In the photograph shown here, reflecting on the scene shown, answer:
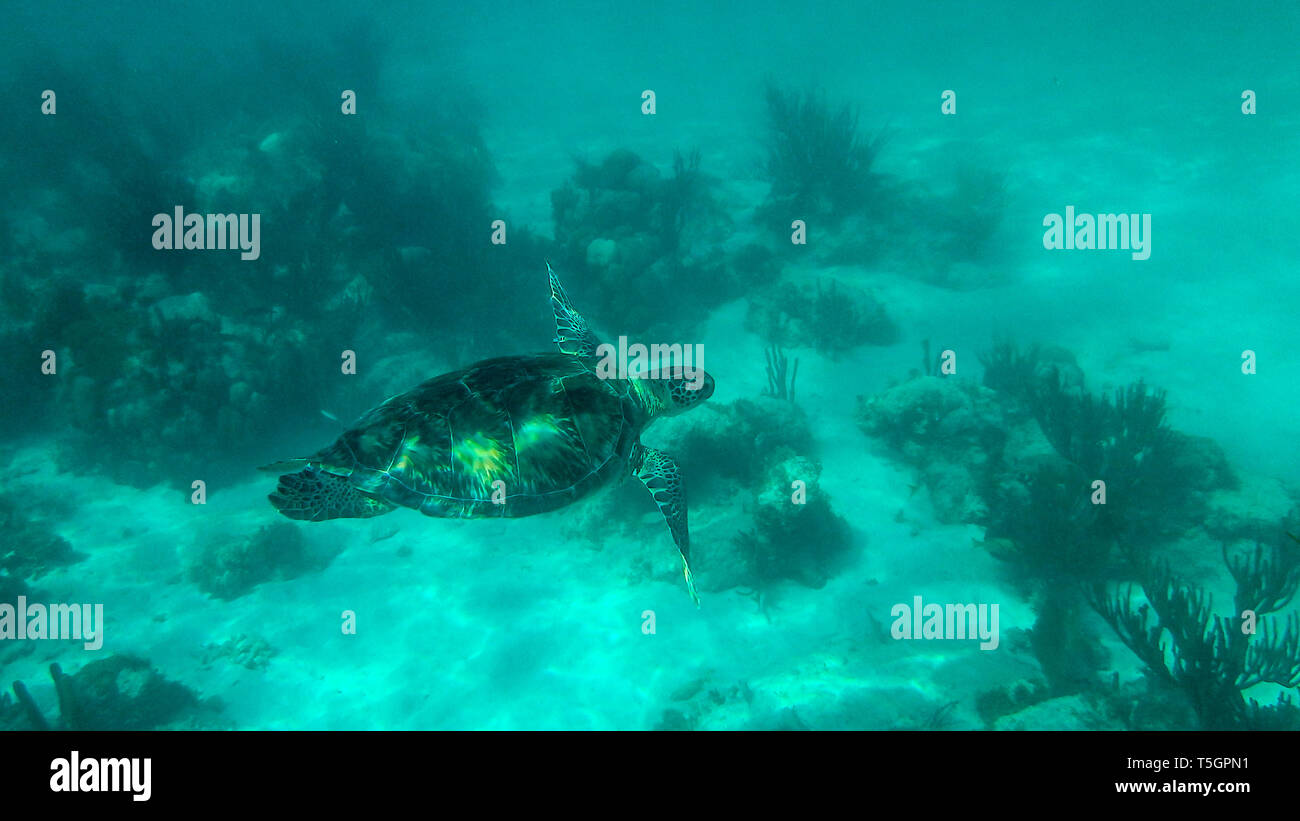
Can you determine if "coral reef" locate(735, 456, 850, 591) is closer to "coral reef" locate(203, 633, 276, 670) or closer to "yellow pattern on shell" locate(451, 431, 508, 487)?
"yellow pattern on shell" locate(451, 431, 508, 487)

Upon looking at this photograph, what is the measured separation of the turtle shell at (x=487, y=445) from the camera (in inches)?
189

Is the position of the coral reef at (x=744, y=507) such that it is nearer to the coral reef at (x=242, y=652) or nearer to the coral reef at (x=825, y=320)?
the coral reef at (x=825, y=320)

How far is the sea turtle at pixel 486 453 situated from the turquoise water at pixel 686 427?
0.06m

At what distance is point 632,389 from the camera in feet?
19.8

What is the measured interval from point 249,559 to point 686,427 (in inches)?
295

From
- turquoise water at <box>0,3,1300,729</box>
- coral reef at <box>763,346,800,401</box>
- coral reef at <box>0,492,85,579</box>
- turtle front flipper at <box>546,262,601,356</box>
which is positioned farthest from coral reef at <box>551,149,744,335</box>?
coral reef at <box>0,492,85,579</box>

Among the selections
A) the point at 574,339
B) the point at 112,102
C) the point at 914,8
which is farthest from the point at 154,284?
the point at 914,8

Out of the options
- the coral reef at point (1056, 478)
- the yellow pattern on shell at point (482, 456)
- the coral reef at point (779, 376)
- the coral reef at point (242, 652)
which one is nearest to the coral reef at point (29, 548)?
the coral reef at point (242, 652)

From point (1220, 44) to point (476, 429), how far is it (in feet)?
215

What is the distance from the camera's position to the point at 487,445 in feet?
16.4

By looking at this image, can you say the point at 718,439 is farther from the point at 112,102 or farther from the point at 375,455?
the point at 112,102

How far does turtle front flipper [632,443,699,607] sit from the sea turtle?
15 millimetres

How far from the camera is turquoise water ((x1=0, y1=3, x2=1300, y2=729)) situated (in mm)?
6562

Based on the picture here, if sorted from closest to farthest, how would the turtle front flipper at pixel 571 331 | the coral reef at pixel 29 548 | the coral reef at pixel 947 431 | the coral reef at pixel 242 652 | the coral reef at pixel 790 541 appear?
the turtle front flipper at pixel 571 331, the coral reef at pixel 242 652, the coral reef at pixel 790 541, the coral reef at pixel 947 431, the coral reef at pixel 29 548
